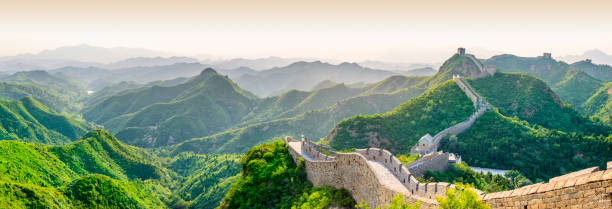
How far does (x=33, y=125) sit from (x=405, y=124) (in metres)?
149

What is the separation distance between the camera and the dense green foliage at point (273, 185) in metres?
37.0

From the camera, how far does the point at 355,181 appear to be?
105 ft

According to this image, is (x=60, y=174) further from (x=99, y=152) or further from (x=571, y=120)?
(x=571, y=120)

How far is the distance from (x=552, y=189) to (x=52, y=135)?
19224 cm

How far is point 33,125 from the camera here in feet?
529

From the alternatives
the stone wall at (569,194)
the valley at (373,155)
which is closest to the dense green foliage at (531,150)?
the valley at (373,155)

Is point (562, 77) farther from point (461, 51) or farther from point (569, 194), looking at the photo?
point (569, 194)

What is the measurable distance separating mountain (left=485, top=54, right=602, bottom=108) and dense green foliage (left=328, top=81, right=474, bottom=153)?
44.5 m

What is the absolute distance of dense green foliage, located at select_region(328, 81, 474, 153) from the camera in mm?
78688

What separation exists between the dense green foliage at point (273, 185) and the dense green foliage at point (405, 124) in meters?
35.1

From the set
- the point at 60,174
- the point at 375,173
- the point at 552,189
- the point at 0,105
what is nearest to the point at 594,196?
the point at 552,189

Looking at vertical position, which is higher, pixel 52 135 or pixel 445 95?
pixel 445 95

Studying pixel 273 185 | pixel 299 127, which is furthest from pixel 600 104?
pixel 273 185

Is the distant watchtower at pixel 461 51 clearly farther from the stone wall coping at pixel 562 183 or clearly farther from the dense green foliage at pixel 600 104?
the stone wall coping at pixel 562 183
